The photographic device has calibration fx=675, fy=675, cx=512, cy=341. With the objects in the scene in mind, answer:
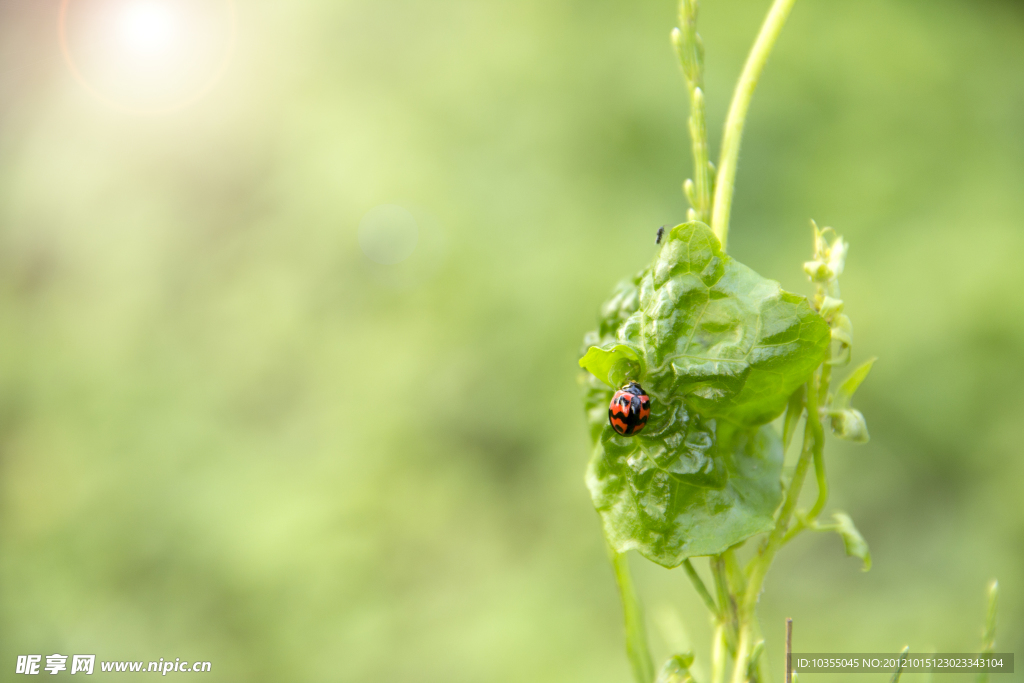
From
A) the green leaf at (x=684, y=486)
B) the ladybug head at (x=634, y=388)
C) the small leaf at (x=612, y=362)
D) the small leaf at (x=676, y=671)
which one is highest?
the small leaf at (x=612, y=362)

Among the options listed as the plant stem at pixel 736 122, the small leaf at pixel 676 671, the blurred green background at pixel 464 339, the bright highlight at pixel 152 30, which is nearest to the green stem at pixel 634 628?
the small leaf at pixel 676 671

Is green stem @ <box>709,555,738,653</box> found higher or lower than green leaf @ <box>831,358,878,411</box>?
lower

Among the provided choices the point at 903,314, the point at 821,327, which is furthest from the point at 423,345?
the point at 821,327

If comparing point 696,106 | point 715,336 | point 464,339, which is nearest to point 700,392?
point 715,336

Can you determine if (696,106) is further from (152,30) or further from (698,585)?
(152,30)

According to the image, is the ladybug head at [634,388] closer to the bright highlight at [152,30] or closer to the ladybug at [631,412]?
the ladybug at [631,412]

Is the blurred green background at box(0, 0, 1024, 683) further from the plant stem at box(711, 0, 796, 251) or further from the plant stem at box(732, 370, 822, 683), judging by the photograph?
the plant stem at box(711, 0, 796, 251)

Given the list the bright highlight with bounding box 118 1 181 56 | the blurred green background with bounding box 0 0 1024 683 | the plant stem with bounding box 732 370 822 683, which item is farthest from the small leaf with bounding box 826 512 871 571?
the bright highlight with bounding box 118 1 181 56
